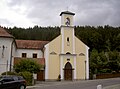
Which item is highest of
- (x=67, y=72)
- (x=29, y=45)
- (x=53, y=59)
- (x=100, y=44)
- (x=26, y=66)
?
(x=100, y=44)

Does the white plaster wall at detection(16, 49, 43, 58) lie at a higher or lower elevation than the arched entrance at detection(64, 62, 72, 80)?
higher

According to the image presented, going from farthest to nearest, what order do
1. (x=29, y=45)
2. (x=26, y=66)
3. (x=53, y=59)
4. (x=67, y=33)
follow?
(x=29, y=45) < (x=67, y=33) < (x=53, y=59) < (x=26, y=66)

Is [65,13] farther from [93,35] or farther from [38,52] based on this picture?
[93,35]

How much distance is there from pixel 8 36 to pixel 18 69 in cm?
591

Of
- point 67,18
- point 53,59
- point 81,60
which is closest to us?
point 53,59

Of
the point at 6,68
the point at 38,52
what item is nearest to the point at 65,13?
the point at 38,52

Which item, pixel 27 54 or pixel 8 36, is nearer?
pixel 8 36

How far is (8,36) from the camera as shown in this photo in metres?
42.3

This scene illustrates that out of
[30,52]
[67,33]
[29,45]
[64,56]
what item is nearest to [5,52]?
[30,52]

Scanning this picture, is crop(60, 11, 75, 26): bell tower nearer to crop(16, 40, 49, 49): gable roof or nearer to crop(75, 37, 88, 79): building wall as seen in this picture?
crop(75, 37, 88, 79): building wall

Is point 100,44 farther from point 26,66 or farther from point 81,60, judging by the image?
point 26,66

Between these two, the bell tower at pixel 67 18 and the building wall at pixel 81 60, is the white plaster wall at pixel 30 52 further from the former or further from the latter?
the bell tower at pixel 67 18

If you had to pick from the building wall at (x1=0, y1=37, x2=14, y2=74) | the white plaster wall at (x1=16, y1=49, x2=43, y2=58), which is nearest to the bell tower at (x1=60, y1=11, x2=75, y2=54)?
the white plaster wall at (x1=16, y1=49, x2=43, y2=58)

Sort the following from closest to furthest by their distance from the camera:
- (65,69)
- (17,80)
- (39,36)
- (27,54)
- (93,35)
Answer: (17,80)
(65,69)
(27,54)
(93,35)
(39,36)
